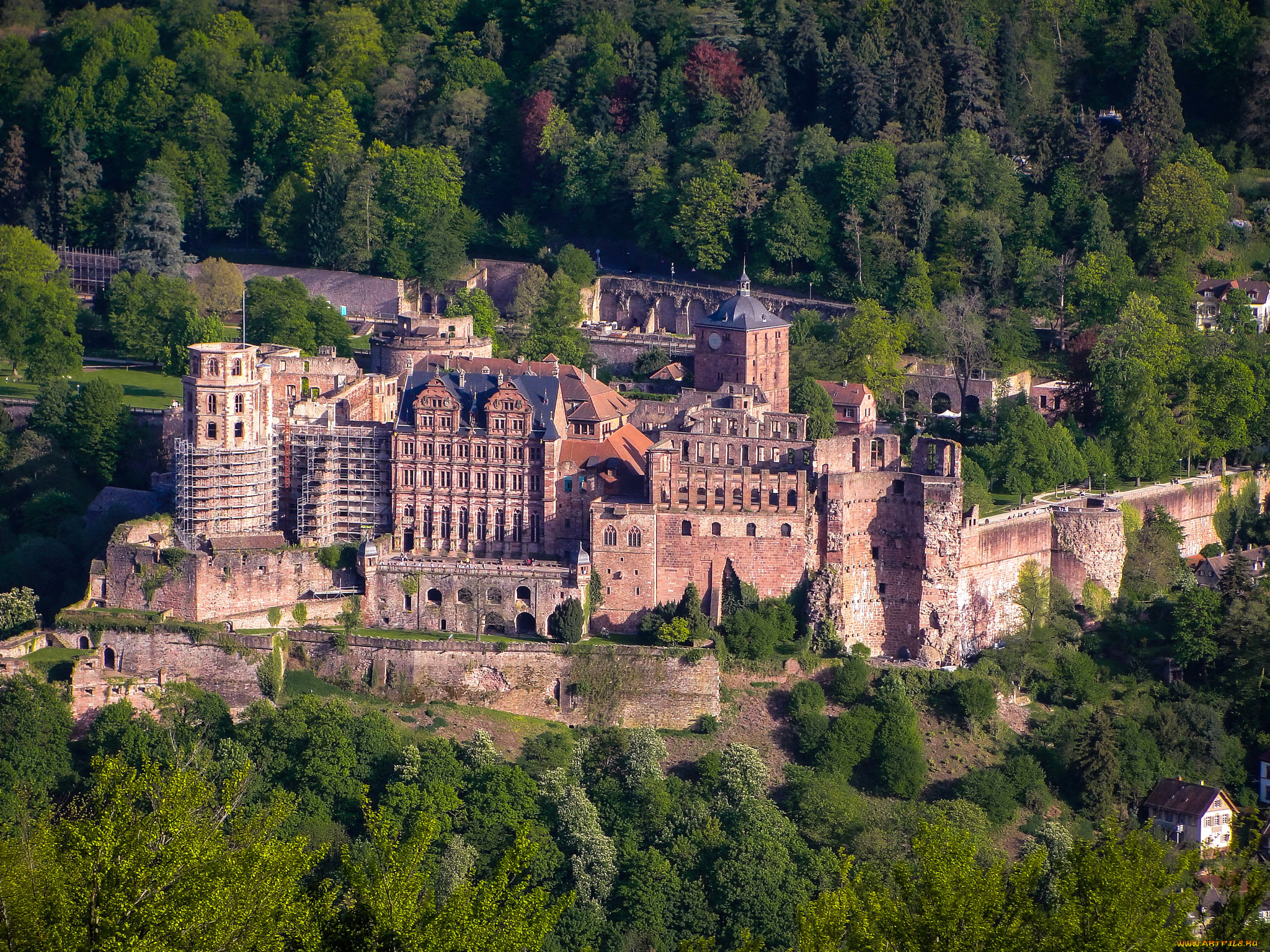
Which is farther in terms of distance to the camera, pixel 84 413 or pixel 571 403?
pixel 84 413

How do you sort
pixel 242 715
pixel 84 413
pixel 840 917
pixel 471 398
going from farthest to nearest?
pixel 84 413 < pixel 471 398 < pixel 242 715 < pixel 840 917

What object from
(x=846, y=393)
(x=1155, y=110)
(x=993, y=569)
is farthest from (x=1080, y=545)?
(x=1155, y=110)

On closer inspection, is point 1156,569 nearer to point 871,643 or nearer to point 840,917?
point 871,643

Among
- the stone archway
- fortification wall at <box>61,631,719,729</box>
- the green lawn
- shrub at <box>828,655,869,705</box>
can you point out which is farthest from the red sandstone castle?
the stone archway

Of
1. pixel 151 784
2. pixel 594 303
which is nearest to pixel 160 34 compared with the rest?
pixel 594 303

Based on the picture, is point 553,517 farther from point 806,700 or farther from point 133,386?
point 133,386

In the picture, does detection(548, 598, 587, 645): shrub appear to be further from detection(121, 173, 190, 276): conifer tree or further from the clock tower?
detection(121, 173, 190, 276): conifer tree

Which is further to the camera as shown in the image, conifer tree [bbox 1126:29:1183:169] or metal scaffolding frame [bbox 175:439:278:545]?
conifer tree [bbox 1126:29:1183:169]
